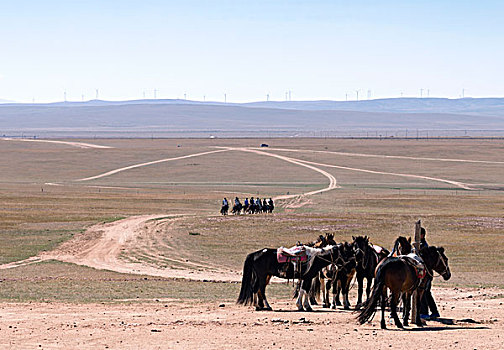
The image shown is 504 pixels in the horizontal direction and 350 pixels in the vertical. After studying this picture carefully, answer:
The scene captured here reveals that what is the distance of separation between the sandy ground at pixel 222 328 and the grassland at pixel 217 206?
11.2 ft

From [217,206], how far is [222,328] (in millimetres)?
45329

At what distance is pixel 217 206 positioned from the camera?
62.0 metres

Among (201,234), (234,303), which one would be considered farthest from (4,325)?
(201,234)

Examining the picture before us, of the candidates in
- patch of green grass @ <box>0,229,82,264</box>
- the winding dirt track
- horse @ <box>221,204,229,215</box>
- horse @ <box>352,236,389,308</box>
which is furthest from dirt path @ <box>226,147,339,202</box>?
horse @ <box>352,236,389,308</box>

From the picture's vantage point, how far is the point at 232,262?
108ft

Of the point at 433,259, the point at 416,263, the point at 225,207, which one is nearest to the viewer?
the point at 416,263

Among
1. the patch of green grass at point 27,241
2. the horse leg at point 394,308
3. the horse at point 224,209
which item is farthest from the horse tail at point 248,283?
the horse at point 224,209

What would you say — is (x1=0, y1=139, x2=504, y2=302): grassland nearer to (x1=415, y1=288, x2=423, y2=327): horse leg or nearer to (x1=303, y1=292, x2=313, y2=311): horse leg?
(x1=303, y1=292, x2=313, y2=311): horse leg

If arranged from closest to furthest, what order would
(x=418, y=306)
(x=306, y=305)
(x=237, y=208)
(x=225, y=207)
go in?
(x=418, y=306)
(x=306, y=305)
(x=225, y=207)
(x=237, y=208)

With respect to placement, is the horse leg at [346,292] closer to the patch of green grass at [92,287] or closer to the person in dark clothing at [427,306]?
the person in dark clothing at [427,306]

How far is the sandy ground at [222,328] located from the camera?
15.1 meters

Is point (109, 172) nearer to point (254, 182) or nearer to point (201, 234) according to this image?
point (254, 182)

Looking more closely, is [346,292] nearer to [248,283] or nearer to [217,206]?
[248,283]

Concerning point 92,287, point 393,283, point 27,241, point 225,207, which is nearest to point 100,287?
point 92,287
